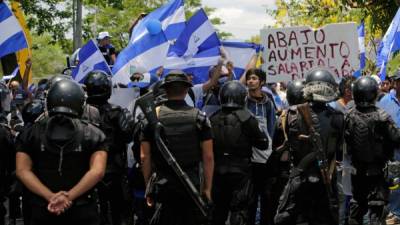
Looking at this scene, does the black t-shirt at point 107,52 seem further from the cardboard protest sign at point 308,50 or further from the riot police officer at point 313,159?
the riot police officer at point 313,159

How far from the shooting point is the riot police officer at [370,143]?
775 cm

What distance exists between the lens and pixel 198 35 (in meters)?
9.54

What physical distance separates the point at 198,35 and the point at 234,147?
2.37m

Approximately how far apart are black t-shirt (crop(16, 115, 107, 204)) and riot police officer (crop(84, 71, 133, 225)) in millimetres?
1658

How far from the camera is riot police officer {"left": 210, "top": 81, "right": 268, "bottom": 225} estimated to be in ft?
24.9

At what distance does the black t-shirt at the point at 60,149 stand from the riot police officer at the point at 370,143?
3.32 metres

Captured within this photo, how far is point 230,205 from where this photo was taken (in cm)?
774

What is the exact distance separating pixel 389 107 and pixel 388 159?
1645 mm

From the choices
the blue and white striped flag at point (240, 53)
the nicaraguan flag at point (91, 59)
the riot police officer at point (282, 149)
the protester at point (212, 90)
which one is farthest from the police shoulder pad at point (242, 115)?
the blue and white striped flag at point (240, 53)

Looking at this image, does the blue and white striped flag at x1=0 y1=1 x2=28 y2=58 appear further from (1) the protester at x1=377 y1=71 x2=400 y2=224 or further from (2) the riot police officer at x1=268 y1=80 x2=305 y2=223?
(1) the protester at x1=377 y1=71 x2=400 y2=224

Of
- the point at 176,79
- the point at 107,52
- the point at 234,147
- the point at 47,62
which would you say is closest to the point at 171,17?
the point at 107,52

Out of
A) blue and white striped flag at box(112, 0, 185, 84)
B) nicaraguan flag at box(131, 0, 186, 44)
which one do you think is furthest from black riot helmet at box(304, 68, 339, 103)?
nicaraguan flag at box(131, 0, 186, 44)

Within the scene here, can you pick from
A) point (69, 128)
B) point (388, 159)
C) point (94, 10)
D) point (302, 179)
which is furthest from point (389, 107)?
point (94, 10)

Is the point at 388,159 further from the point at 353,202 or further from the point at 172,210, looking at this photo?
the point at 172,210
